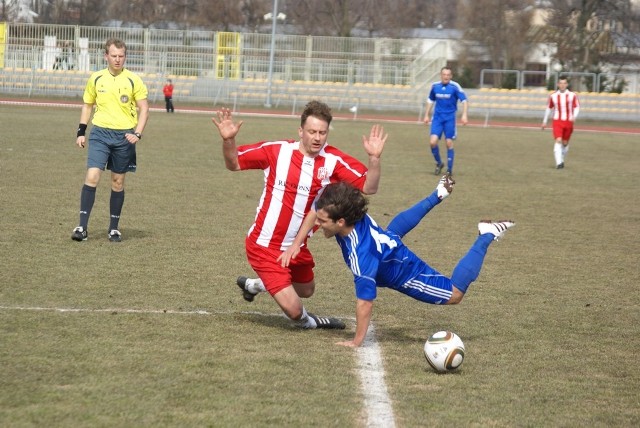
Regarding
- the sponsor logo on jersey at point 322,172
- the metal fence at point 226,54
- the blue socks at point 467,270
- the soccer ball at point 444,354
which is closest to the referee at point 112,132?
the sponsor logo on jersey at point 322,172

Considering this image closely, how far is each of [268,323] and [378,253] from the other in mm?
1120

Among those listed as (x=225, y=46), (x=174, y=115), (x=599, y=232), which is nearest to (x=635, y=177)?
(x=599, y=232)

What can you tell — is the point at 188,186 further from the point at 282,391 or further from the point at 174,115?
the point at 174,115

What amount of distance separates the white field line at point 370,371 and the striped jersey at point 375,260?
38 centimetres

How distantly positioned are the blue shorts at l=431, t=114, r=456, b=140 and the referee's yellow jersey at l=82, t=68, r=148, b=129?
10.5 metres

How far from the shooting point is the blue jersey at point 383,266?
6.26 metres

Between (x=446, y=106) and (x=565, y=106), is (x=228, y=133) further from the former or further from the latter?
(x=565, y=106)

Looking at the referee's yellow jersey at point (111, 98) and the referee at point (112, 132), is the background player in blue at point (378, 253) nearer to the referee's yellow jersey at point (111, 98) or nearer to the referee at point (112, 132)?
the referee at point (112, 132)

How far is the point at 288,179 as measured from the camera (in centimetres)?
683

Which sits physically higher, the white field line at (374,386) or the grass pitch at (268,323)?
the grass pitch at (268,323)

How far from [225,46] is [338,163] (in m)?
46.5

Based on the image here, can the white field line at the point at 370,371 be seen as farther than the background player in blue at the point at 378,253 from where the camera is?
No

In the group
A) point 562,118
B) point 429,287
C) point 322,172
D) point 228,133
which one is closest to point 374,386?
point 429,287

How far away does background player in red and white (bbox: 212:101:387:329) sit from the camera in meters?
6.70
